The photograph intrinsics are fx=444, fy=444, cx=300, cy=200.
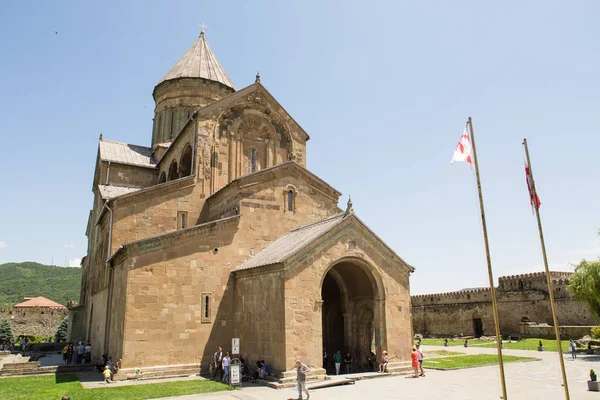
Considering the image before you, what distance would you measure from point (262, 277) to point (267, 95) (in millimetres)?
10415

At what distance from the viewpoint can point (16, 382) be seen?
14.7 metres

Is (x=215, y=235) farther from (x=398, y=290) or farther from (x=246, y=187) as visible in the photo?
(x=398, y=290)

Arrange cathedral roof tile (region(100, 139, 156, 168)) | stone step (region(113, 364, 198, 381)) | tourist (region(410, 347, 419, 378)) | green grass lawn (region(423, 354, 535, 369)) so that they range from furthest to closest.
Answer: cathedral roof tile (region(100, 139, 156, 168))
green grass lawn (region(423, 354, 535, 369))
tourist (region(410, 347, 419, 378))
stone step (region(113, 364, 198, 381))

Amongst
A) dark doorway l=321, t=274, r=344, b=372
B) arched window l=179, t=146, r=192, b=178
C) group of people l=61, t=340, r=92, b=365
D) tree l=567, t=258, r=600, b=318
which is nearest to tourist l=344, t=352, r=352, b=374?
dark doorway l=321, t=274, r=344, b=372

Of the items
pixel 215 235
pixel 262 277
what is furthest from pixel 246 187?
pixel 262 277

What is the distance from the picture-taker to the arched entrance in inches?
635

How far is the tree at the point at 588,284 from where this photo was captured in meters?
22.2

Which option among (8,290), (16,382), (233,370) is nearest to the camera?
(233,370)

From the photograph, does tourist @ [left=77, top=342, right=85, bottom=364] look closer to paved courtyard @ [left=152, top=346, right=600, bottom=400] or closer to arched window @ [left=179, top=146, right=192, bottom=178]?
arched window @ [left=179, top=146, right=192, bottom=178]

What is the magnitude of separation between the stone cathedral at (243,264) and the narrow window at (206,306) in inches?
1.4

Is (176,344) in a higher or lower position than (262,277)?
lower

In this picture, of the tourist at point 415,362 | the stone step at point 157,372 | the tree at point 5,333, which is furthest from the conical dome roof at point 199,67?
the tree at point 5,333

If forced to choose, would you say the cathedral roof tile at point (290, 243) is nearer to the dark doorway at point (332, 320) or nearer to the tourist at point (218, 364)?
the dark doorway at point (332, 320)

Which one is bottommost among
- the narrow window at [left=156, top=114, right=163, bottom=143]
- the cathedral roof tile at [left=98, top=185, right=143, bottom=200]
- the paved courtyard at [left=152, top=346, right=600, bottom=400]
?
the paved courtyard at [left=152, top=346, right=600, bottom=400]
